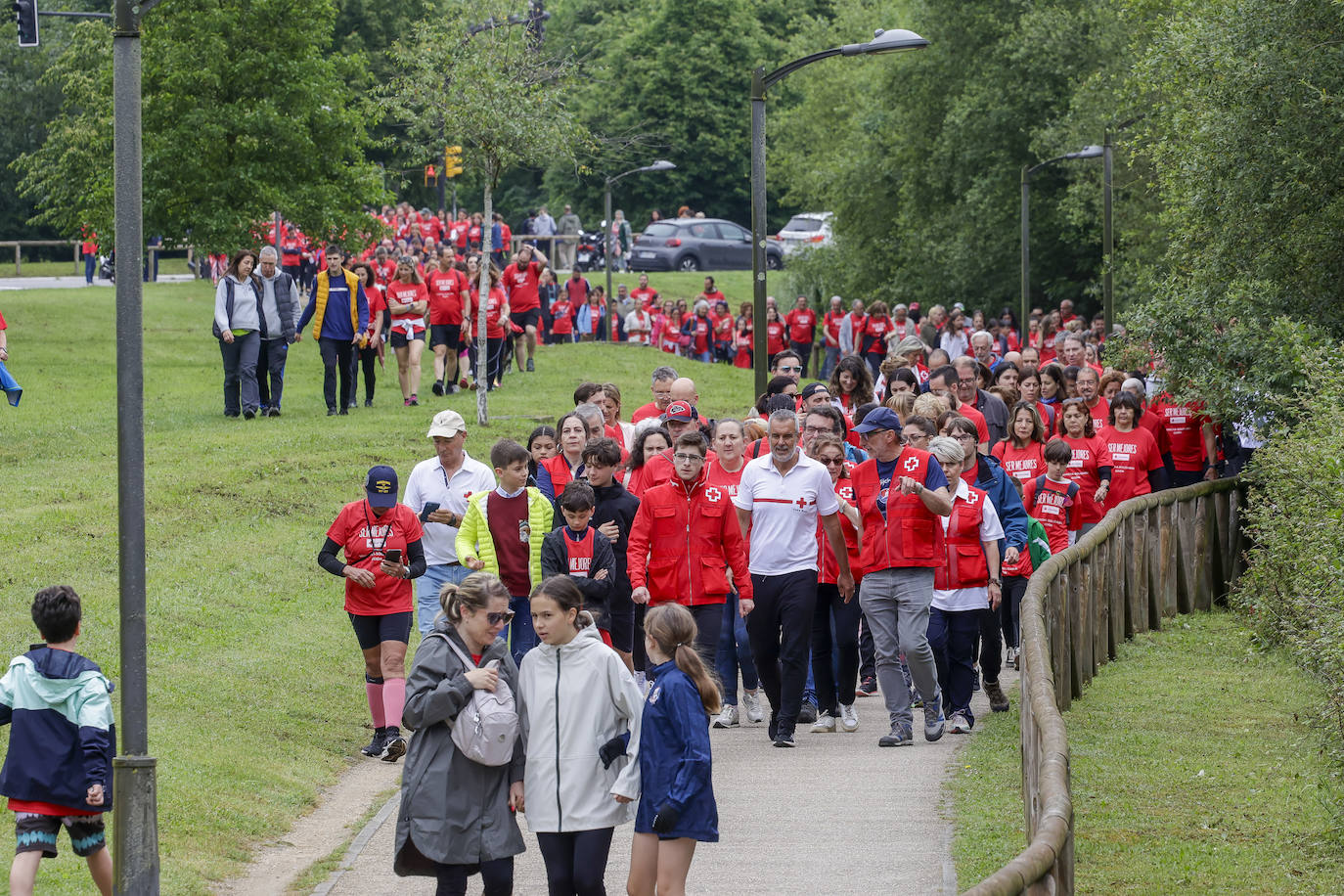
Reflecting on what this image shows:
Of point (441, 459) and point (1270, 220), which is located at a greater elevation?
point (1270, 220)

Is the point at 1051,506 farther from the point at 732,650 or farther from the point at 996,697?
the point at 732,650

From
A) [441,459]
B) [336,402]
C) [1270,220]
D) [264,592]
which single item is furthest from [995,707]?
[336,402]

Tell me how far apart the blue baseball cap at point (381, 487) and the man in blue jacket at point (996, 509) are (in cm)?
392

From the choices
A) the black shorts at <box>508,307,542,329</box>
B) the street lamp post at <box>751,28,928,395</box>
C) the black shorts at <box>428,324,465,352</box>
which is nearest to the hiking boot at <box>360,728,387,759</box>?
the street lamp post at <box>751,28,928,395</box>

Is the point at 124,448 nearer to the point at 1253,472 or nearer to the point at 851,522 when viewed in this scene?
the point at 851,522

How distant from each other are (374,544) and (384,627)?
56 cm

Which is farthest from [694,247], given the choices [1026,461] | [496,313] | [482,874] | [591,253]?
[482,874]

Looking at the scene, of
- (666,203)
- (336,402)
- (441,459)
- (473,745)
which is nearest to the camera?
(473,745)

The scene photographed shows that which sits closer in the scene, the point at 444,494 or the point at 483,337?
the point at 444,494

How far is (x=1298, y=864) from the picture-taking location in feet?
31.4

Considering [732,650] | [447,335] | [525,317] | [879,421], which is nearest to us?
[879,421]

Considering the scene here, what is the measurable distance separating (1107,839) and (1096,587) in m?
5.16

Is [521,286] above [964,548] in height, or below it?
above

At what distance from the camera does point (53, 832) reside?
7.82 m
